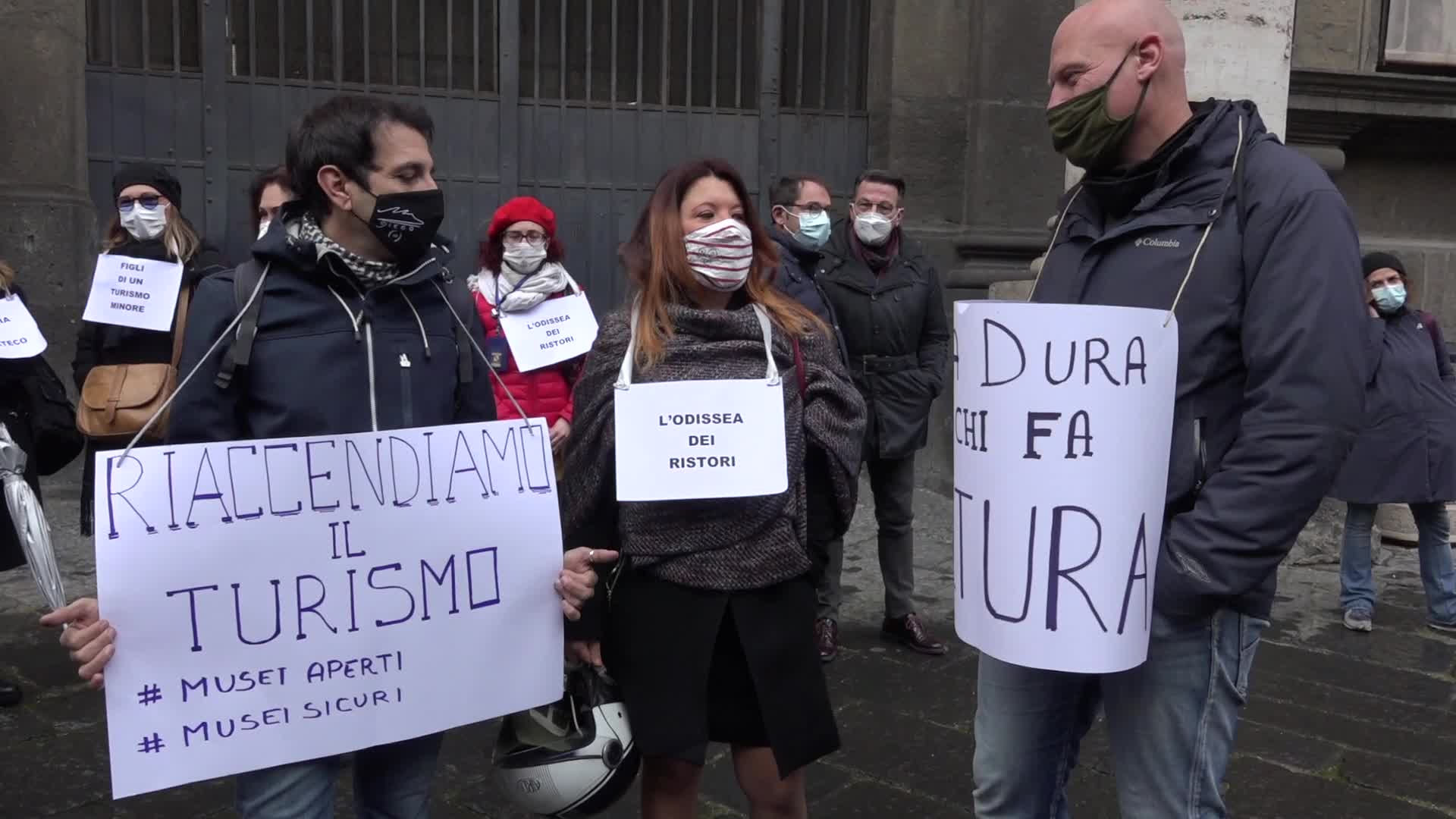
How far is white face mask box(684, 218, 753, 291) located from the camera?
264cm

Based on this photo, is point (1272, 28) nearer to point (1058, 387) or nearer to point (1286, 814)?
point (1286, 814)

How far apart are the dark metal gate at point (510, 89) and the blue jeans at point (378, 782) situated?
5.73m

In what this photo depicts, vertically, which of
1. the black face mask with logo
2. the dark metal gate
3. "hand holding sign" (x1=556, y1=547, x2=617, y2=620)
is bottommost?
"hand holding sign" (x1=556, y1=547, x2=617, y2=620)

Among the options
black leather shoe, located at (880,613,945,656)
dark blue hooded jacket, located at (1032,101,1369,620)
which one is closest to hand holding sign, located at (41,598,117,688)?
dark blue hooded jacket, located at (1032,101,1369,620)

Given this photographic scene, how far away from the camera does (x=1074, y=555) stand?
202cm

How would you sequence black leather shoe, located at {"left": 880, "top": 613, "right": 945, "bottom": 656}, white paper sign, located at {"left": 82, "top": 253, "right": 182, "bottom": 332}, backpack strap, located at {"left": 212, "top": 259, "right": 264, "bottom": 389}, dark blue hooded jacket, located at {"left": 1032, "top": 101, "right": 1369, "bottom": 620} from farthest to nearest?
black leather shoe, located at {"left": 880, "top": 613, "right": 945, "bottom": 656} < white paper sign, located at {"left": 82, "top": 253, "right": 182, "bottom": 332} < backpack strap, located at {"left": 212, "top": 259, "right": 264, "bottom": 389} < dark blue hooded jacket, located at {"left": 1032, "top": 101, "right": 1369, "bottom": 620}

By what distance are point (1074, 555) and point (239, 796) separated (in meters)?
1.49

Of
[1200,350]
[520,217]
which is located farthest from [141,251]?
[1200,350]

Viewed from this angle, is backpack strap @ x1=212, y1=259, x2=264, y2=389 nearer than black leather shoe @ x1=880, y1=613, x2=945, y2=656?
Yes

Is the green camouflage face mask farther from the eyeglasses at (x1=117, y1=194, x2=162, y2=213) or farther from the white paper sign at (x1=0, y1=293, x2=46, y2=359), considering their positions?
the eyeglasses at (x1=117, y1=194, x2=162, y2=213)

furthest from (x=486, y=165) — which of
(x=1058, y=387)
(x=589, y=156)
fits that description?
(x=1058, y=387)

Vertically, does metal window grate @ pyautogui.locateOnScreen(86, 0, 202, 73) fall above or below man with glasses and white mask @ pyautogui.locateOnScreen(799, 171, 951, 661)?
above

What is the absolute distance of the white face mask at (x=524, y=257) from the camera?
4523 mm

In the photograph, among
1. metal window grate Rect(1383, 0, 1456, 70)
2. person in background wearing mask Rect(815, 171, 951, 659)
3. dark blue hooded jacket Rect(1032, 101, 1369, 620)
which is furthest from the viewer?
metal window grate Rect(1383, 0, 1456, 70)
